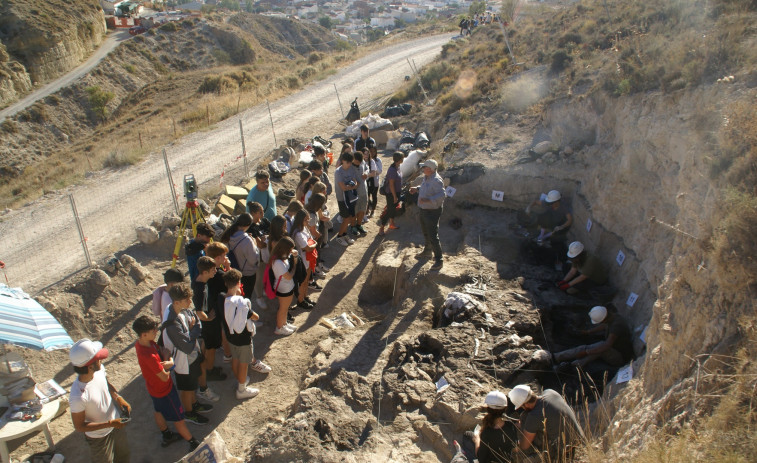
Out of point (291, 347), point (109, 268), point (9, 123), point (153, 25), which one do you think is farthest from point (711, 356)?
point (153, 25)

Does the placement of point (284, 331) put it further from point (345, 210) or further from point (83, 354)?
point (83, 354)

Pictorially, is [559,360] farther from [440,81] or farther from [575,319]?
[440,81]

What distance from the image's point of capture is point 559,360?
698 centimetres

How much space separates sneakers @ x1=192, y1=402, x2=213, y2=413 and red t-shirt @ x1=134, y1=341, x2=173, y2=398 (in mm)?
980

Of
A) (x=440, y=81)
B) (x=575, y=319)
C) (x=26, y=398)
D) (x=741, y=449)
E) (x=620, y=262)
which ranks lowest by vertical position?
(x=575, y=319)

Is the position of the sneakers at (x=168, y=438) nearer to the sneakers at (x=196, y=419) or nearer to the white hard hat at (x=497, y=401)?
the sneakers at (x=196, y=419)

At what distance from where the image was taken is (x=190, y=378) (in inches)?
238

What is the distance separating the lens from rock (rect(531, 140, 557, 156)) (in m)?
11.2

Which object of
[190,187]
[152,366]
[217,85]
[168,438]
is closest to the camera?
[152,366]

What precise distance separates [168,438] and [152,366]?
4.04 ft

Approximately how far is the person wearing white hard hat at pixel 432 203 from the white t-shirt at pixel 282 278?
256cm

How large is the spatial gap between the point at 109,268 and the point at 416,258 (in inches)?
214

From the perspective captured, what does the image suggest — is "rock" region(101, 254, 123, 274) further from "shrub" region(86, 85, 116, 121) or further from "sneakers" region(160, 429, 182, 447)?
"shrub" region(86, 85, 116, 121)

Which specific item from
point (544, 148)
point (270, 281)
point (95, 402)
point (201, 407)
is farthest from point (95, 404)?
point (544, 148)
